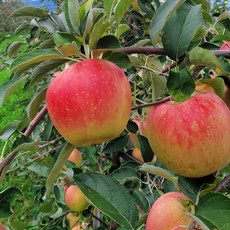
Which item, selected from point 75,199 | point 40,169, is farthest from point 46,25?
point 75,199

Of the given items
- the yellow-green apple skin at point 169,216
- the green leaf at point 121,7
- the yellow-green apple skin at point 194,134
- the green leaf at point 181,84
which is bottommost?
the yellow-green apple skin at point 169,216

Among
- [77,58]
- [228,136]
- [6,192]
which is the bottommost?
[6,192]

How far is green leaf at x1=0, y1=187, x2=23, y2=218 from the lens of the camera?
38.9 inches

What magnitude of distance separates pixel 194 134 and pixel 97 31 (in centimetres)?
20

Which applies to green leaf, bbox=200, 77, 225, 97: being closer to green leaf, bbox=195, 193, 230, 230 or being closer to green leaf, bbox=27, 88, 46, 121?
green leaf, bbox=195, 193, 230, 230

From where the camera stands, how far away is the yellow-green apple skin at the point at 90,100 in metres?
0.67

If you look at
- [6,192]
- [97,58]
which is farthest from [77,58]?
[6,192]

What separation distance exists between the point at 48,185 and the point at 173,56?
312 millimetres

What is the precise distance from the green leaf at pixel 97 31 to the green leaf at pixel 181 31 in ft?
0.31

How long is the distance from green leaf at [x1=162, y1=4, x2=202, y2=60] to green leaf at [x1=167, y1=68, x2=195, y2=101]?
2.7 inches

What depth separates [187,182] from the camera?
2.52 ft

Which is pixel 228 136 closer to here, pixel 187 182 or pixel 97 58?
pixel 187 182

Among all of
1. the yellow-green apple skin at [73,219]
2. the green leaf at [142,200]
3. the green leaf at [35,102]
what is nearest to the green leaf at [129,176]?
the green leaf at [142,200]

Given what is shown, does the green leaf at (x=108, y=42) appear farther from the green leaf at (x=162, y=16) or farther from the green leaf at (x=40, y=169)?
the green leaf at (x=40, y=169)
